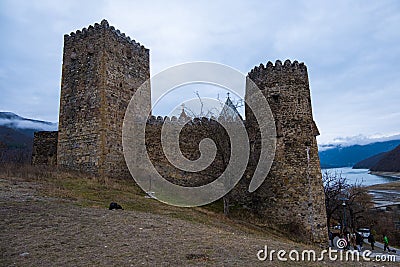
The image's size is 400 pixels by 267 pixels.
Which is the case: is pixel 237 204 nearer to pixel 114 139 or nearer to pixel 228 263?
pixel 114 139

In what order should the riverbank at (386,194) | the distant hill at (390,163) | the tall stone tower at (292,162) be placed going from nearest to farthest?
the tall stone tower at (292,162)
the riverbank at (386,194)
the distant hill at (390,163)

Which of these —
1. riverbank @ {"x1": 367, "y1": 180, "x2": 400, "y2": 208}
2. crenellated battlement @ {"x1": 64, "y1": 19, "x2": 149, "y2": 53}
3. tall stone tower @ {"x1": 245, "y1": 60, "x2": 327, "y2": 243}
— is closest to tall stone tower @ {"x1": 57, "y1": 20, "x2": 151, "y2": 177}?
crenellated battlement @ {"x1": 64, "y1": 19, "x2": 149, "y2": 53}

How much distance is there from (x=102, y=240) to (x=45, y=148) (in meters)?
13.1

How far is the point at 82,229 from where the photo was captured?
809cm

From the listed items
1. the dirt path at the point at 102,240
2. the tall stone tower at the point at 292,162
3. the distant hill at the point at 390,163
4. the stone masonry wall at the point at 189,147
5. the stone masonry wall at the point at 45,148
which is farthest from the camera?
the distant hill at the point at 390,163

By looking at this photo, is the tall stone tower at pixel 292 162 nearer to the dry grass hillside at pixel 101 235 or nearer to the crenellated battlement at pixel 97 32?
the dry grass hillside at pixel 101 235

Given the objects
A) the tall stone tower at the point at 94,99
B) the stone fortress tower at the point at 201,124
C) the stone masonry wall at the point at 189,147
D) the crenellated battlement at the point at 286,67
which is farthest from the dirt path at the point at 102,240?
the crenellated battlement at the point at 286,67

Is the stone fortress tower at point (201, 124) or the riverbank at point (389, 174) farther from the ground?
the stone fortress tower at point (201, 124)

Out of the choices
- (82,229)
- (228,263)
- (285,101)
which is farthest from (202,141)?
(228,263)

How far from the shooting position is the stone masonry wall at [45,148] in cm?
1845

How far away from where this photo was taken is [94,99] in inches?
656

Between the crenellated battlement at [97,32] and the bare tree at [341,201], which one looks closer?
the crenellated battlement at [97,32]

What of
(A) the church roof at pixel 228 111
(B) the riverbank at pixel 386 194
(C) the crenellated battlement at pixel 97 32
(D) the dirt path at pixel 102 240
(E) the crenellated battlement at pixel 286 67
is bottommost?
(B) the riverbank at pixel 386 194

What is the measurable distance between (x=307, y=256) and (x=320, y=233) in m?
8.22
